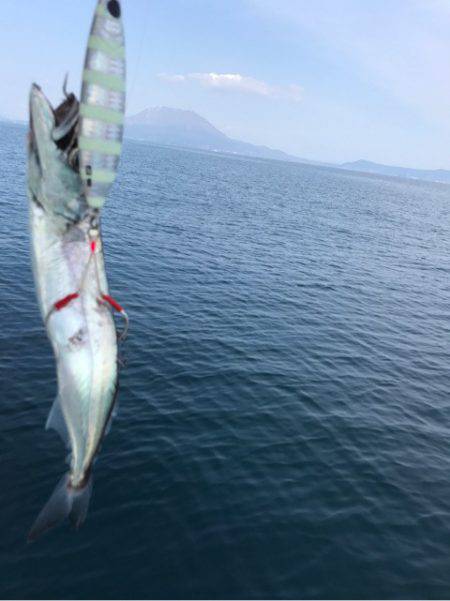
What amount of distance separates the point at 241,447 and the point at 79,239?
13.0 m

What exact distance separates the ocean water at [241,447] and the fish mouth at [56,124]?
5769 mm

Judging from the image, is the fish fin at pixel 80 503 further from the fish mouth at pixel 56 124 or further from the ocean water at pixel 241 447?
the fish mouth at pixel 56 124

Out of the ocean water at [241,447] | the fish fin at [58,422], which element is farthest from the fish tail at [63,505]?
the ocean water at [241,447]

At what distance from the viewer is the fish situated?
5293 mm

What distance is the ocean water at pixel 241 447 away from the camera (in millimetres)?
12188

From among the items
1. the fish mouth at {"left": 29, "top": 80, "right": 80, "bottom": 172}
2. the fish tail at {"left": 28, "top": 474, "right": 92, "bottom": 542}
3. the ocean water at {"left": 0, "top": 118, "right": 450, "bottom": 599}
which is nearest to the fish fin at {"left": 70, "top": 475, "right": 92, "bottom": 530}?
the fish tail at {"left": 28, "top": 474, "right": 92, "bottom": 542}

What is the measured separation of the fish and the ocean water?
3.61m

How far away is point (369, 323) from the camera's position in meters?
32.3

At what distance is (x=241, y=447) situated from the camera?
17047mm

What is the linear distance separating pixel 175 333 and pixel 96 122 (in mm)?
21011

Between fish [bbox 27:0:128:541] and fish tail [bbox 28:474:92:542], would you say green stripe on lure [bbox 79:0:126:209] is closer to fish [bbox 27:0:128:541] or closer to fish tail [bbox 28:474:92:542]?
fish [bbox 27:0:128:541]

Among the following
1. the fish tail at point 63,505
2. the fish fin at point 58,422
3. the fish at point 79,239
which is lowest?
the fish tail at point 63,505

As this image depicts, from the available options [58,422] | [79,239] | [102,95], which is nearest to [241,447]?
[58,422]

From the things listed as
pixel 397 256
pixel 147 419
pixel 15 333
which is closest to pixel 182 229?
pixel 397 256
